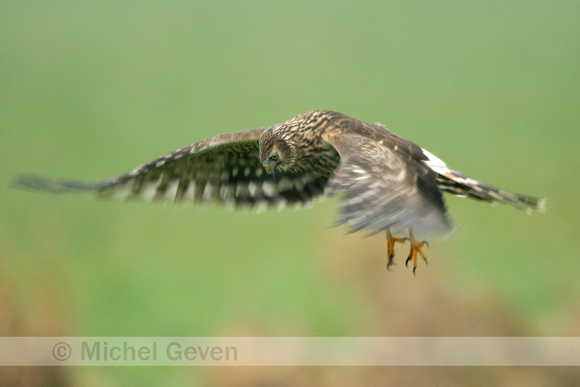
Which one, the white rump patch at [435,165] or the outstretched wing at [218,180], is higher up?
the outstretched wing at [218,180]

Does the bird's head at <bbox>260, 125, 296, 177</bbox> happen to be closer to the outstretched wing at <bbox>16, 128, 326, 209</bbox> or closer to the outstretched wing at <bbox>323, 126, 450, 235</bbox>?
the outstretched wing at <bbox>16, 128, 326, 209</bbox>

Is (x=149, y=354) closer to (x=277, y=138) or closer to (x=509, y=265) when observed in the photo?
(x=277, y=138)

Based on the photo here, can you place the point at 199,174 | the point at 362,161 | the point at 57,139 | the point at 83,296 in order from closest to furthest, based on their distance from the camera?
the point at 362,161, the point at 199,174, the point at 83,296, the point at 57,139

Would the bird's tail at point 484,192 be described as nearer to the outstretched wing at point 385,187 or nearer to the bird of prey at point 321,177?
the bird of prey at point 321,177

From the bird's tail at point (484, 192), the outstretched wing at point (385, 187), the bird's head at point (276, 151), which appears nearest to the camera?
the outstretched wing at point (385, 187)

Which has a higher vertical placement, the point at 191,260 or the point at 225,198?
the point at 191,260

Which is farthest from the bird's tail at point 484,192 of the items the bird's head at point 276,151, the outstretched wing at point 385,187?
the bird's head at point 276,151

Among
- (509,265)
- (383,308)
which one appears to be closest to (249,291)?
(383,308)
